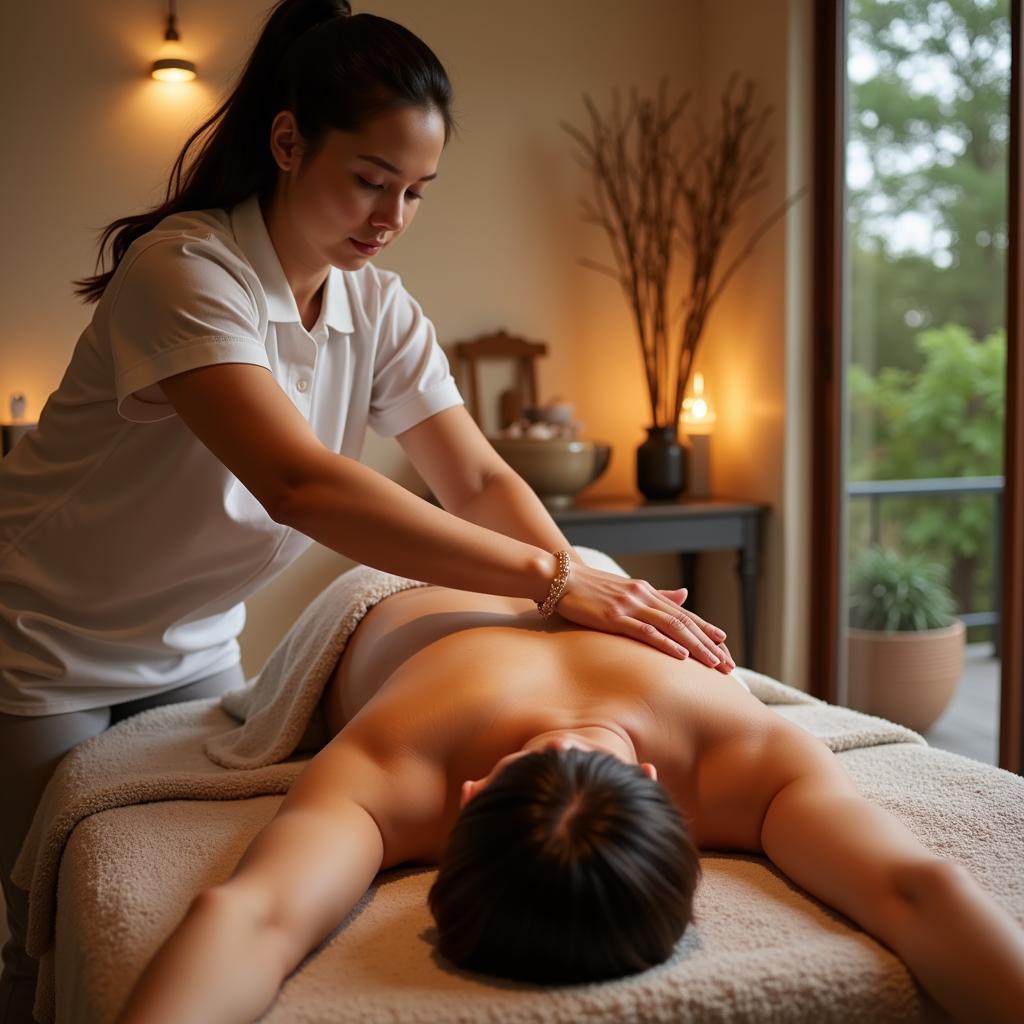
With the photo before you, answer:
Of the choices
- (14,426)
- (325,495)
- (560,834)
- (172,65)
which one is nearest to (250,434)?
(325,495)

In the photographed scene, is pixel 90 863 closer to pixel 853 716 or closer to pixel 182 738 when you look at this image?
pixel 182 738

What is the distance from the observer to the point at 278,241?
→ 1.58 metres

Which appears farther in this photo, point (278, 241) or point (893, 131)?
point (893, 131)

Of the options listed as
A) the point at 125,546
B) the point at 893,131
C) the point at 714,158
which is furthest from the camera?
the point at 714,158

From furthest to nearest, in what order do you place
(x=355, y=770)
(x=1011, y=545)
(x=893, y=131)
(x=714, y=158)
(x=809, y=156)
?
(x=714, y=158)
(x=809, y=156)
(x=893, y=131)
(x=1011, y=545)
(x=355, y=770)

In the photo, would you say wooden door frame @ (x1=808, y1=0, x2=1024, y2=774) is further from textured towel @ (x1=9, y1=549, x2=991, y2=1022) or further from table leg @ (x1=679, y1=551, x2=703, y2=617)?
textured towel @ (x1=9, y1=549, x2=991, y2=1022)

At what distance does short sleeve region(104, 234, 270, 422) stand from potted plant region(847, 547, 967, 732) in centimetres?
225

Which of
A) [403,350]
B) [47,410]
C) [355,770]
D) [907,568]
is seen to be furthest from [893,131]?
→ [355,770]

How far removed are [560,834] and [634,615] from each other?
1.77 feet

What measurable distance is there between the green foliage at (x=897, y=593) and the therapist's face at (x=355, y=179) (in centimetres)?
210

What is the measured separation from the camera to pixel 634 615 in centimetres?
143

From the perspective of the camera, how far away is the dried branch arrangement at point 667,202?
3555 mm

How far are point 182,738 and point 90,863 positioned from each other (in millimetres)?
414

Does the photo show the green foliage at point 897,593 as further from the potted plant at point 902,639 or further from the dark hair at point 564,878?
the dark hair at point 564,878
